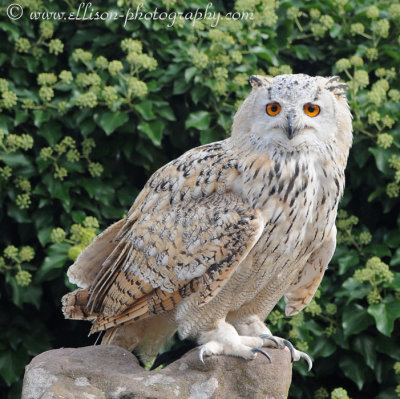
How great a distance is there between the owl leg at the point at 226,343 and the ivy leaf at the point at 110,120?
159 cm

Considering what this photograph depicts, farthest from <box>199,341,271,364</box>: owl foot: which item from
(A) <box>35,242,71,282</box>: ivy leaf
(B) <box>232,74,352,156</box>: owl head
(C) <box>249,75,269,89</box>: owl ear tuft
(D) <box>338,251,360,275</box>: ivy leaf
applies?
(D) <box>338,251,360,275</box>: ivy leaf

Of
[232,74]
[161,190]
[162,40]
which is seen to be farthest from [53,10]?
[161,190]

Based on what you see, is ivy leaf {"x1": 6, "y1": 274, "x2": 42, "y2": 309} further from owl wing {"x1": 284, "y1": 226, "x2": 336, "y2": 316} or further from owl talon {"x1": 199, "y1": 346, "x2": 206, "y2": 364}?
owl talon {"x1": 199, "y1": 346, "x2": 206, "y2": 364}

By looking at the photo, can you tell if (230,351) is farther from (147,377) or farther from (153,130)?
(153,130)

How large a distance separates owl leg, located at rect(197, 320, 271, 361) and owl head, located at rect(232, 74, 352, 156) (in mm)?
760

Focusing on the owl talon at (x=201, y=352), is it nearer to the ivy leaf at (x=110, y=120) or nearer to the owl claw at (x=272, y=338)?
the owl claw at (x=272, y=338)

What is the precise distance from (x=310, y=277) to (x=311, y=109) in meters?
0.89

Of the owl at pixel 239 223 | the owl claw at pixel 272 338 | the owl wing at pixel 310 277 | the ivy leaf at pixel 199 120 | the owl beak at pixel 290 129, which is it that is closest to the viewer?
the owl beak at pixel 290 129

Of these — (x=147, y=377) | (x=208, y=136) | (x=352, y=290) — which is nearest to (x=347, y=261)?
(x=352, y=290)

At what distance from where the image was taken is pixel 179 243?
11.1 feet

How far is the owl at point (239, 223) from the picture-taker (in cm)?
324

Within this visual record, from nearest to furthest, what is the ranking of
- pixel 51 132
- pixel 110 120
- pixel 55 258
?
pixel 55 258 → pixel 110 120 → pixel 51 132

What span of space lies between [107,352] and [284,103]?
122 centimetres

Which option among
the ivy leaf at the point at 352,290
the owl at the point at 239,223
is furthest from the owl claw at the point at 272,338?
the ivy leaf at the point at 352,290
